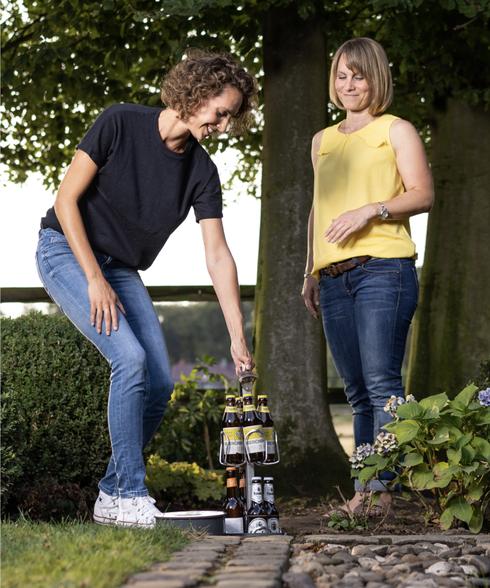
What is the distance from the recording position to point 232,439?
14.3ft

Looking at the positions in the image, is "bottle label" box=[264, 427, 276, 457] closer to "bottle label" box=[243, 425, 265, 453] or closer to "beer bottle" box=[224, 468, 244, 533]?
"bottle label" box=[243, 425, 265, 453]

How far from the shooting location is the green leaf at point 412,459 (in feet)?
14.7

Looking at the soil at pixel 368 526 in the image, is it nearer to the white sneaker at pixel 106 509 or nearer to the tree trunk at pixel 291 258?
the white sneaker at pixel 106 509

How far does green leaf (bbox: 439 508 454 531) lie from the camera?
452 centimetres

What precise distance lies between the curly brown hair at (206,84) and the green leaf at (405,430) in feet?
4.87

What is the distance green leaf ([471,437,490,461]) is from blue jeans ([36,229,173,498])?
1396mm

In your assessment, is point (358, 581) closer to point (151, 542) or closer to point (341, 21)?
point (151, 542)

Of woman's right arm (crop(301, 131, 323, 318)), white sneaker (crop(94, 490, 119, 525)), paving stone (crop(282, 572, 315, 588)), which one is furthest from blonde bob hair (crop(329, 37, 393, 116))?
paving stone (crop(282, 572, 315, 588))

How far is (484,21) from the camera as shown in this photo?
7801 mm

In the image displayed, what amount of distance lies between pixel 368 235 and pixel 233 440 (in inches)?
44.1

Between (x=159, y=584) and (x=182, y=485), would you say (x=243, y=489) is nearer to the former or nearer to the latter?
(x=159, y=584)

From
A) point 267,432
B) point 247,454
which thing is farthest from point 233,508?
point 267,432

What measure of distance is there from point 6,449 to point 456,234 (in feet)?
15.1

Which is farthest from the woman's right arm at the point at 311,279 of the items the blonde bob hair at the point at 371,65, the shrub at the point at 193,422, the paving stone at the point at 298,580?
the shrub at the point at 193,422
